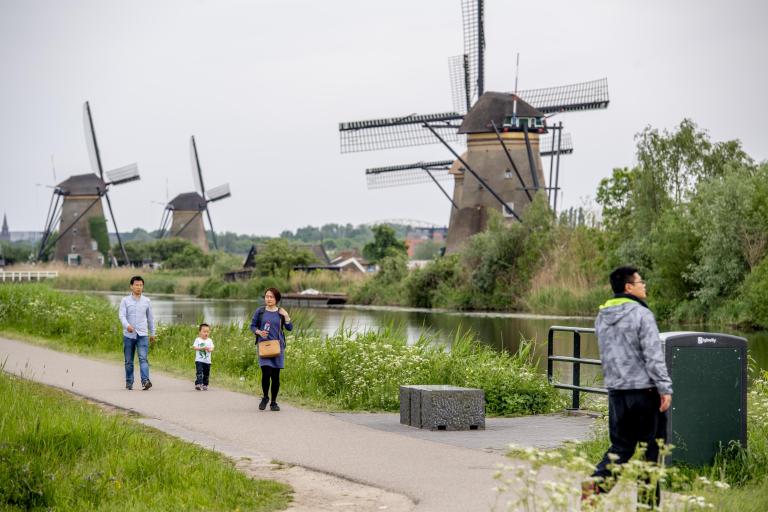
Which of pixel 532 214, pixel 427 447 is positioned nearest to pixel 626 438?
pixel 427 447

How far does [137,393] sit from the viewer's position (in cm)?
1512

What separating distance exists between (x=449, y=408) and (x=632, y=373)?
14.9ft

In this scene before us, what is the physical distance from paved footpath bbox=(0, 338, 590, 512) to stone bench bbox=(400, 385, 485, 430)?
219mm

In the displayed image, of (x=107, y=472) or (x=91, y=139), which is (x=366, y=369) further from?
(x=91, y=139)

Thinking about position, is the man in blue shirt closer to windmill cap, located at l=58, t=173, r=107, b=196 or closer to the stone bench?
the stone bench

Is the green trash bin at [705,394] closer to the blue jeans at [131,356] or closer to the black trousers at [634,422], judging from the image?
the black trousers at [634,422]

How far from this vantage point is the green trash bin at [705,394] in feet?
30.1

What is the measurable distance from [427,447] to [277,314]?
3777mm

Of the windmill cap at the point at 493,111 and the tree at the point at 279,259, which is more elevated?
the windmill cap at the point at 493,111

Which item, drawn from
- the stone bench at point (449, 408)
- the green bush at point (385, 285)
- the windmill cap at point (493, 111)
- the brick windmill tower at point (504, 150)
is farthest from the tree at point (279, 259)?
the stone bench at point (449, 408)

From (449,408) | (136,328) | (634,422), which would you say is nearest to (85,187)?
(136,328)

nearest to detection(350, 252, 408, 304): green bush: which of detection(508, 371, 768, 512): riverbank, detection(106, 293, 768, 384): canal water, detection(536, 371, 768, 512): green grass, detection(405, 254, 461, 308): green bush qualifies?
detection(405, 254, 461, 308): green bush

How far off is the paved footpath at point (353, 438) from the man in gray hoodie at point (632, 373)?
91cm

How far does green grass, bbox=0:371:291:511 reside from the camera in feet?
27.2
